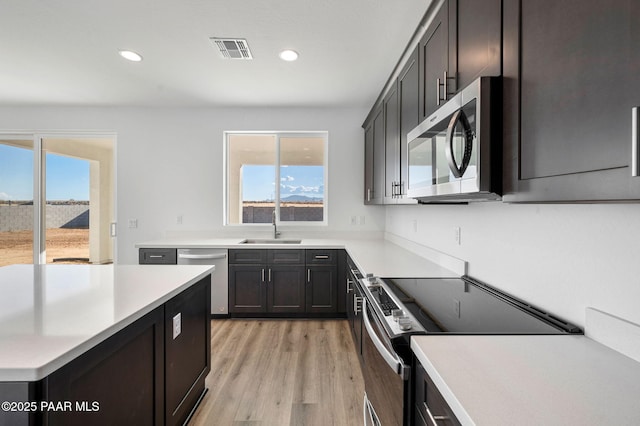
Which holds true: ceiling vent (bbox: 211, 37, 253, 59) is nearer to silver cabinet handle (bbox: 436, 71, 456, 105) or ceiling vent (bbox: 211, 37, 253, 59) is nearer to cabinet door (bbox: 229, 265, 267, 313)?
silver cabinet handle (bbox: 436, 71, 456, 105)

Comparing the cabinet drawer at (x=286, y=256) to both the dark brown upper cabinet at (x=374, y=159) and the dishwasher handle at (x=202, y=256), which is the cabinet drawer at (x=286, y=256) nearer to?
the dishwasher handle at (x=202, y=256)

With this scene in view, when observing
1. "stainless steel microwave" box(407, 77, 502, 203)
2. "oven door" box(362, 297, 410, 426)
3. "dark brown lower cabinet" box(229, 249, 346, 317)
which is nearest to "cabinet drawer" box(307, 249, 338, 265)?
"dark brown lower cabinet" box(229, 249, 346, 317)

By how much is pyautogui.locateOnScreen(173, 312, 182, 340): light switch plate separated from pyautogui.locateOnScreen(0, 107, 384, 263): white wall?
2.45 m

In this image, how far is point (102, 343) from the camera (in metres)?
1.09

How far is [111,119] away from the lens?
4062 millimetres

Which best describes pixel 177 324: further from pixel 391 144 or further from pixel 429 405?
pixel 391 144

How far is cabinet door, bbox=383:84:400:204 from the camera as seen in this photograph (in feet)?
7.84

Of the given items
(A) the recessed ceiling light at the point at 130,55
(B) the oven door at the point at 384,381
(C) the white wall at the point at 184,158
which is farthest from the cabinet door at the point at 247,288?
(A) the recessed ceiling light at the point at 130,55

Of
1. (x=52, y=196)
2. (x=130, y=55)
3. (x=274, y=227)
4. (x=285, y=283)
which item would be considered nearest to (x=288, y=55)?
(x=130, y=55)

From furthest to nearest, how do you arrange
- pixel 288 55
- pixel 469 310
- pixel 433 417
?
1. pixel 288 55
2. pixel 469 310
3. pixel 433 417

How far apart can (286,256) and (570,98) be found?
9.97ft

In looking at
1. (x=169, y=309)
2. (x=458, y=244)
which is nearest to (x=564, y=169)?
(x=458, y=244)

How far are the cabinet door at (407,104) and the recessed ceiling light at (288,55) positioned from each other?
0.90 metres

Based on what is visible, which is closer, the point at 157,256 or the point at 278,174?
the point at 157,256
